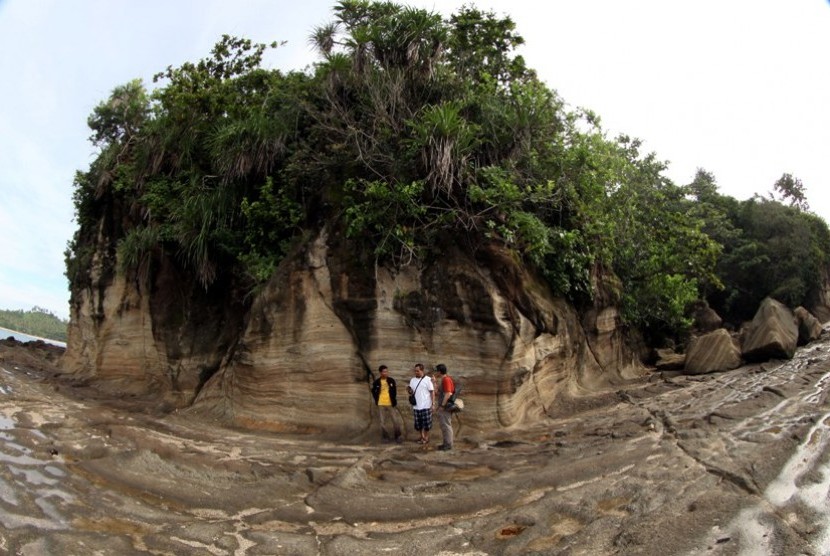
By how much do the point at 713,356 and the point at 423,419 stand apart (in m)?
7.10

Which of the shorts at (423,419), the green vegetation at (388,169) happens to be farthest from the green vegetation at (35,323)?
the shorts at (423,419)

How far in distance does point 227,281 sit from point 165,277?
1.80 m

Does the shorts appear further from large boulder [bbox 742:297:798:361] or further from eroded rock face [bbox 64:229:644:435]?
large boulder [bbox 742:297:798:361]

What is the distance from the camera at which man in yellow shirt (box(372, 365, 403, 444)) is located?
8727mm

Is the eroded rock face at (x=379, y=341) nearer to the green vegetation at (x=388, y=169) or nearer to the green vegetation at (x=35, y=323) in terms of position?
the green vegetation at (x=388, y=169)

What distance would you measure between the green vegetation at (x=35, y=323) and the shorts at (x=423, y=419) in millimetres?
57858

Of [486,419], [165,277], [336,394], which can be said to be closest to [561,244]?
[486,419]

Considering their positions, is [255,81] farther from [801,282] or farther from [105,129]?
[801,282]

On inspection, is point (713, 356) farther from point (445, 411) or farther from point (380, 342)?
point (380, 342)

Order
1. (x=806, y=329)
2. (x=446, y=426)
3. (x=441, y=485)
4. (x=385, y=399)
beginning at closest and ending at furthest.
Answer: (x=441, y=485) < (x=446, y=426) < (x=385, y=399) < (x=806, y=329)

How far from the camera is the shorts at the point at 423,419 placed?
27.5ft

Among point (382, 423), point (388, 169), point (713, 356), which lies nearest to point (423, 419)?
point (382, 423)

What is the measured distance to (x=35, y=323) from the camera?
2562 inches

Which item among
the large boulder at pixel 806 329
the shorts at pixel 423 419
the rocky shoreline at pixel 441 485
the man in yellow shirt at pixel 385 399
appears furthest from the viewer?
the large boulder at pixel 806 329
